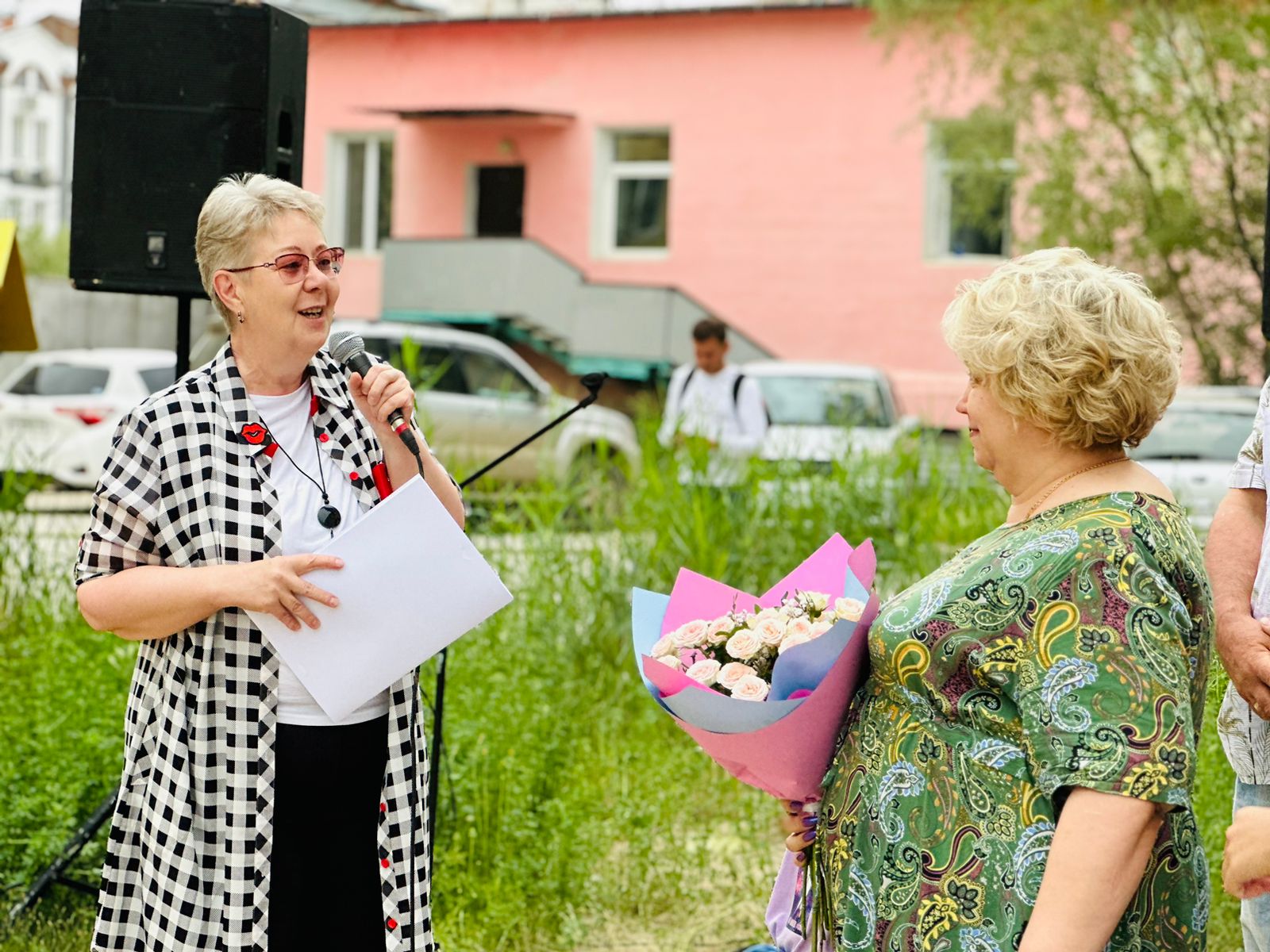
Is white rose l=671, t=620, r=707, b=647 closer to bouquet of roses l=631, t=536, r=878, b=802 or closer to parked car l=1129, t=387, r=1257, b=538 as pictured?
bouquet of roses l=631, t=536, r=878, b=802

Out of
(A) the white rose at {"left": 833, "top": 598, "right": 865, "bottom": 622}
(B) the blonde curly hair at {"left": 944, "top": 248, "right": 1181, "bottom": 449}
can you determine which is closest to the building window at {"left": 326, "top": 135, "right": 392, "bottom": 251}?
(A) the white rose at {"left": 833, "top": 598, "right": 865, "bottom": 622}

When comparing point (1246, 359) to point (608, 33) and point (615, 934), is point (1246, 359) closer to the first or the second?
point (608, 33)

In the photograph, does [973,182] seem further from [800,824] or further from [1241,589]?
[800,824]

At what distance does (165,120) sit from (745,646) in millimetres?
2895

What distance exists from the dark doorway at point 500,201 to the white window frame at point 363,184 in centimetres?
166

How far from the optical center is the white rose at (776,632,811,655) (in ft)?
6.84

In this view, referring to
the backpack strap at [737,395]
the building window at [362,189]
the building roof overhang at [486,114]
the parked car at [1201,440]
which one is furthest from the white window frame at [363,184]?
the backpack strap at [737,395]

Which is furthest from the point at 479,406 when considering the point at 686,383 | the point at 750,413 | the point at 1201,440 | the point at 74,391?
the point at 1201,440

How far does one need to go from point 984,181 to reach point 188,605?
49.1ft

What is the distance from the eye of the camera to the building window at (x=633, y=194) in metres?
22.5

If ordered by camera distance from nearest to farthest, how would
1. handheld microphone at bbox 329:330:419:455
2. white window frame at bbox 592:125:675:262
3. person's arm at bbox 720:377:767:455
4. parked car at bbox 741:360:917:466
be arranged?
1. handheld microphone at bbox 329:330:419:455
2. parked car at bbox 741:360:917:466
3. person's arm at bbox 720:377:767:455
4. white window frame at bbox 592:125:675:262

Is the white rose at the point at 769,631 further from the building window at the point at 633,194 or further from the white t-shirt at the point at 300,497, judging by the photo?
the building window at the point at 633,194

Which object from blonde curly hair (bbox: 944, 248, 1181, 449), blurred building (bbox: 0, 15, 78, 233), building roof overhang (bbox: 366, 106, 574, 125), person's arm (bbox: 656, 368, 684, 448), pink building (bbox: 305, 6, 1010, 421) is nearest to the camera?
blonde curly hair (bbox: 944, 248, 1181, 449)

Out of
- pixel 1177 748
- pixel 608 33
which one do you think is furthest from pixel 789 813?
pixel 608 33
